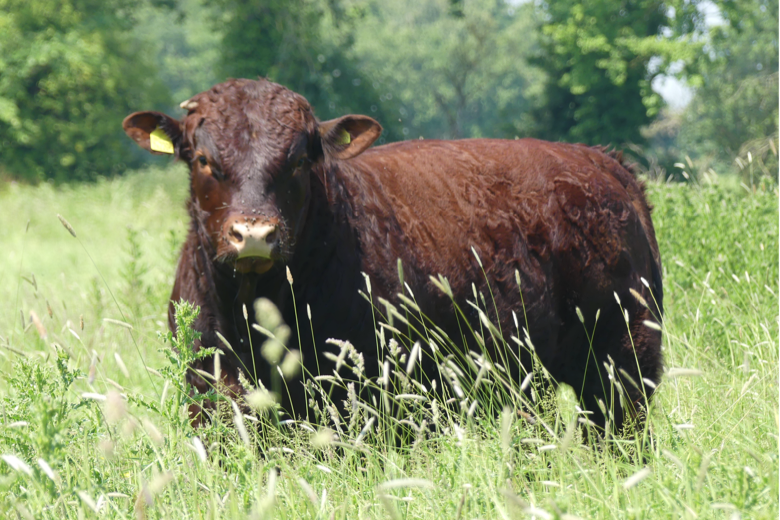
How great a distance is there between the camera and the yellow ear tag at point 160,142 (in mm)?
3402

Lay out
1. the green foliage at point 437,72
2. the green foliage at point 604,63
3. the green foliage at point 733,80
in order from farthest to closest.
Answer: the green foliage at point 437,72
the green foliage at point 604,63
the green foliage at point 733,80

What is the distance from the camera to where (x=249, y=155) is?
2.96m

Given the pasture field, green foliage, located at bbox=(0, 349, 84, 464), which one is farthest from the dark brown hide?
green foliage, located at bbox=(0, 349, 84, 464)

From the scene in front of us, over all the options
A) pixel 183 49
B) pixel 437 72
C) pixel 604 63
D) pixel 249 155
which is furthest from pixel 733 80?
pixel 183 49

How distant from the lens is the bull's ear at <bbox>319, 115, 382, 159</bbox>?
3445 mm

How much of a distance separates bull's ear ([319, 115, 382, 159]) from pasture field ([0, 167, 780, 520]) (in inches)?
37.9

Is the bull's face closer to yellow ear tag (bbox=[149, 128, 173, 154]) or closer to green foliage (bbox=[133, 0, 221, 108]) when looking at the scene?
yellow ear tag (bbox=[149, 128, 173, 154])

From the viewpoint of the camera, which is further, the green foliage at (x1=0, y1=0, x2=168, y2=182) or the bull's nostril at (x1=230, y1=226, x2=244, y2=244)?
the green foliage at (x1=0, y1=0, x2=168, y2=182)

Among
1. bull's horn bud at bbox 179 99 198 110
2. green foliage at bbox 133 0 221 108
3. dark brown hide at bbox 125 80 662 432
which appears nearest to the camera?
dark brown hide at bbox 125 80 662 432

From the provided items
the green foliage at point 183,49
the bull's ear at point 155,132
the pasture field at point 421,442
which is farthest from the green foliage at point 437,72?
the bull's ear at point 155,132

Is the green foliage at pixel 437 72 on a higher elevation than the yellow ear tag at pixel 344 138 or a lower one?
lower

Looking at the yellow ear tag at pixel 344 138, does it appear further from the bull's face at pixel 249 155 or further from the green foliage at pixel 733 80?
the green foliage at pixel 733 80

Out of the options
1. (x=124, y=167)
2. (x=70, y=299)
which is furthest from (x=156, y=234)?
(x=124, y=167)

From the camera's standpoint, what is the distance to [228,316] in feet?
10.4
